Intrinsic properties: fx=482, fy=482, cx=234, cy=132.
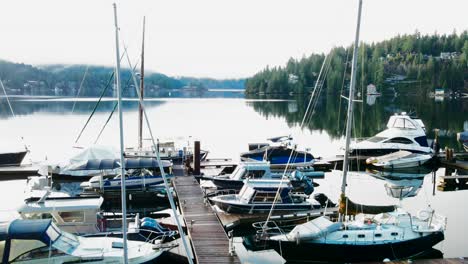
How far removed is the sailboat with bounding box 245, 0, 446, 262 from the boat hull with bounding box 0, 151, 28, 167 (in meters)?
30.1

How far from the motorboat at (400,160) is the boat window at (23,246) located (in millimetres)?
35764

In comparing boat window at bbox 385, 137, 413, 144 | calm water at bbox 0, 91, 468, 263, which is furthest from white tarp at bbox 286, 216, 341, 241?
boat window at bbox 385, 137, 413, 144

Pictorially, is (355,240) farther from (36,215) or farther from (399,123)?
(399,123)

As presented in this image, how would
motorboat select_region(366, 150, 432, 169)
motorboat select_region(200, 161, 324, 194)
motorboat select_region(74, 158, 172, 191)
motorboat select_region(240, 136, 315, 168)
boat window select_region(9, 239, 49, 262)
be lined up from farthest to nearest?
motorboat select_region(366, 150, 432, 169) → motorboat select_region(240, 136, 315, 168) → motorboat select_region(200, 161, 324, 194) → motorboat select_region(74, 158, 172, 191) → boat window select_region(9, 239, 49, 262)

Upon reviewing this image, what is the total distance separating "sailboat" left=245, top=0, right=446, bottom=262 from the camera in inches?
846

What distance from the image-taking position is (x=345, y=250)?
21531mm

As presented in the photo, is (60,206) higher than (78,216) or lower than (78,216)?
higher

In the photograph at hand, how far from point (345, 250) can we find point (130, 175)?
17361 mm

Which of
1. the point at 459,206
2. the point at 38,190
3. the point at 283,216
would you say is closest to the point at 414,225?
the point at 283,216

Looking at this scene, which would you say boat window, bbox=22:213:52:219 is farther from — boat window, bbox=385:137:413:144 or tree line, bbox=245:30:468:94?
tree line, bbox=245:30:468:94

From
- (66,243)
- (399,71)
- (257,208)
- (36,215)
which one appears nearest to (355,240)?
(257,208)

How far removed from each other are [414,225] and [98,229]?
48.7 ft

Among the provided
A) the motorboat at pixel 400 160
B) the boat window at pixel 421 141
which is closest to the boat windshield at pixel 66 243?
the motorboat at pixel 400 160

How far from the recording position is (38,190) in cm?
3156
